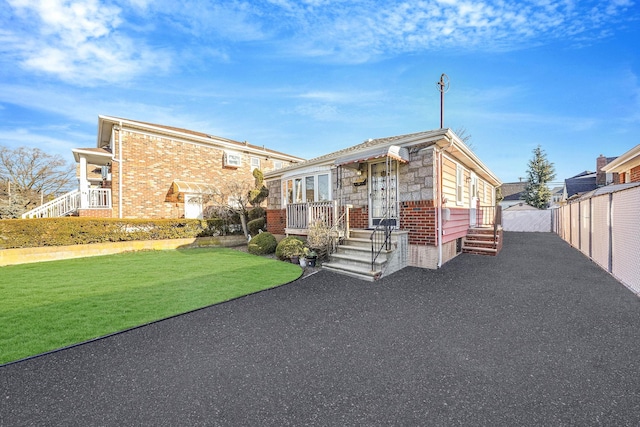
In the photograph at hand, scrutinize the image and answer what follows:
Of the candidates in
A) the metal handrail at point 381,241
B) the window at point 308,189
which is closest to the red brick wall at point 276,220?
the window at point 308,189

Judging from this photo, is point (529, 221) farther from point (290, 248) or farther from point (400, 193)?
point (290, 248)

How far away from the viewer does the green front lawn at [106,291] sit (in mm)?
3939

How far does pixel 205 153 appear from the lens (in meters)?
17.3

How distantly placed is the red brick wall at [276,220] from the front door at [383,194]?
4880mm

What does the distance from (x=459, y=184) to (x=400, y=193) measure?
3652 mm

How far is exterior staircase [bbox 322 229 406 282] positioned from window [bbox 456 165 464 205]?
4108 mm

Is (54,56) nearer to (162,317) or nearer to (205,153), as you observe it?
(205,153)

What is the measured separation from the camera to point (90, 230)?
10711 millimetres

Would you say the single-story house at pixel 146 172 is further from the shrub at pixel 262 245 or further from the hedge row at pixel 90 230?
the shrub at pixel 262 245

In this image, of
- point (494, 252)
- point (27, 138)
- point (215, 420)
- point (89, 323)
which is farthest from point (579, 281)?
point (27, 138)

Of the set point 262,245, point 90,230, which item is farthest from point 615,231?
point 90,230

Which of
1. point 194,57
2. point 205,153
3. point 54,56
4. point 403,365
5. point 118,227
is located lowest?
point 403,365

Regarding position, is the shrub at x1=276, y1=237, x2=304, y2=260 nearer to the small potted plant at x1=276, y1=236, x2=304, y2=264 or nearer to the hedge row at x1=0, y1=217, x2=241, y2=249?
the small potted plant at x1=276, y1=236, x2=304, y2=264

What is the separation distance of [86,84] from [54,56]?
2323 mm
